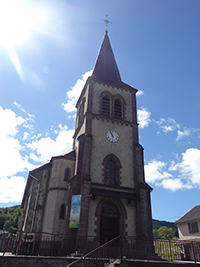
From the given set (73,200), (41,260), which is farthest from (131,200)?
(41,260)

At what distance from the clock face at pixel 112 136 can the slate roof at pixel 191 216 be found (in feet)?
59.9

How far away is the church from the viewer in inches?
686

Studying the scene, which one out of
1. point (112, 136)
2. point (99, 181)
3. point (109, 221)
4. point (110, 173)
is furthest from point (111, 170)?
point (109, 221)

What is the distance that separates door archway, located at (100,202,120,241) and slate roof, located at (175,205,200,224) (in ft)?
55.8

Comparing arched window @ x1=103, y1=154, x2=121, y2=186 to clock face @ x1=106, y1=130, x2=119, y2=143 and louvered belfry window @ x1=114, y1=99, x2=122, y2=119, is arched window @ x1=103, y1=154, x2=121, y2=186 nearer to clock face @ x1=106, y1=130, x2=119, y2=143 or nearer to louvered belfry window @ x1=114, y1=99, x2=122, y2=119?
clock face @ x1=106, y1=130, x2=119, y2=143

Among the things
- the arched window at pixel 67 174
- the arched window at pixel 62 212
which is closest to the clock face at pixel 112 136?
the arched window at pixel 67 174

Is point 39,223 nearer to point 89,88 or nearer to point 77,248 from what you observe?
point 77,248

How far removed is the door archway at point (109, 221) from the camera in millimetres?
18172

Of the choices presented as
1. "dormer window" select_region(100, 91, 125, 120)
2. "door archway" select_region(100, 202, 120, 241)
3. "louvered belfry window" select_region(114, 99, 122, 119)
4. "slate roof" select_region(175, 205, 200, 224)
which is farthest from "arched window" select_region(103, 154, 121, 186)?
"slate roof" select_region(175, 205, 200, 224)

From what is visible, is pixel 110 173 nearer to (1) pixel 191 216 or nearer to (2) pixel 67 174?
(2) pixel 67 174

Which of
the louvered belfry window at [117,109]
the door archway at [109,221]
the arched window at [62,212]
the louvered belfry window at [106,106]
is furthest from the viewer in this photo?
the louvered belfry window at [117,109]

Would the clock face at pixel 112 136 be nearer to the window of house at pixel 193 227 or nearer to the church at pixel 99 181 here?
the church at pixel 99 181

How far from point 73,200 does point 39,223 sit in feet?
18.0

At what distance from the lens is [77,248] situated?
14.9 m
